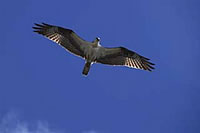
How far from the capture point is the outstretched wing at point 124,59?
17.4 metres

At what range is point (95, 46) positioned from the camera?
17016 mm

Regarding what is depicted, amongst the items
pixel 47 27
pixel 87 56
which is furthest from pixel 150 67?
pixel 47 27

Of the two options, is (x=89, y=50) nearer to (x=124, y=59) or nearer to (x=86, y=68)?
(x=86, y=68)

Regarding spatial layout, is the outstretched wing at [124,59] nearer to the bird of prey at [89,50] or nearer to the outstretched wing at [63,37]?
the bird of prey at [89,50]

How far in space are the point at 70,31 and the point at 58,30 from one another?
2.37ft

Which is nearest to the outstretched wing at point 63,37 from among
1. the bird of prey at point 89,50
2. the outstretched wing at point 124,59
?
the bird of prey at point 89,50

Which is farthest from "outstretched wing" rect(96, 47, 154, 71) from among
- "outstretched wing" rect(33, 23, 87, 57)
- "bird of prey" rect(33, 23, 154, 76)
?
"outstretched wing" rect(33, 23, 87, 57)

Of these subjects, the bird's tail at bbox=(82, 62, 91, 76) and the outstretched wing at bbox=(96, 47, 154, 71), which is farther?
the outstretched wing at bbox=(96, 47, 154, 71)

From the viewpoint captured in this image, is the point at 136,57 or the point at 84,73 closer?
the point at 84,73

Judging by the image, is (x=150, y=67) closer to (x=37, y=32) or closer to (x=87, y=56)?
(x=87, y=56)

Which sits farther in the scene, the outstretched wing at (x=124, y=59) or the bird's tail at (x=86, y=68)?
the outstretched wing at (x=124, y=59)

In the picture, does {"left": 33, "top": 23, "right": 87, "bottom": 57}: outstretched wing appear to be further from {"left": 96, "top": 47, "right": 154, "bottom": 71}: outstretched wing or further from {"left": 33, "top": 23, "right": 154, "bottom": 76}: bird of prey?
{"left": 96, "top": 47, "right": 154, "bottom": 71}: outstretched wing

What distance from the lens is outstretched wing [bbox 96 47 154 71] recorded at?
17375 mm

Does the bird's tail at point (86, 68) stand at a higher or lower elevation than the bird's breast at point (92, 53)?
lower
